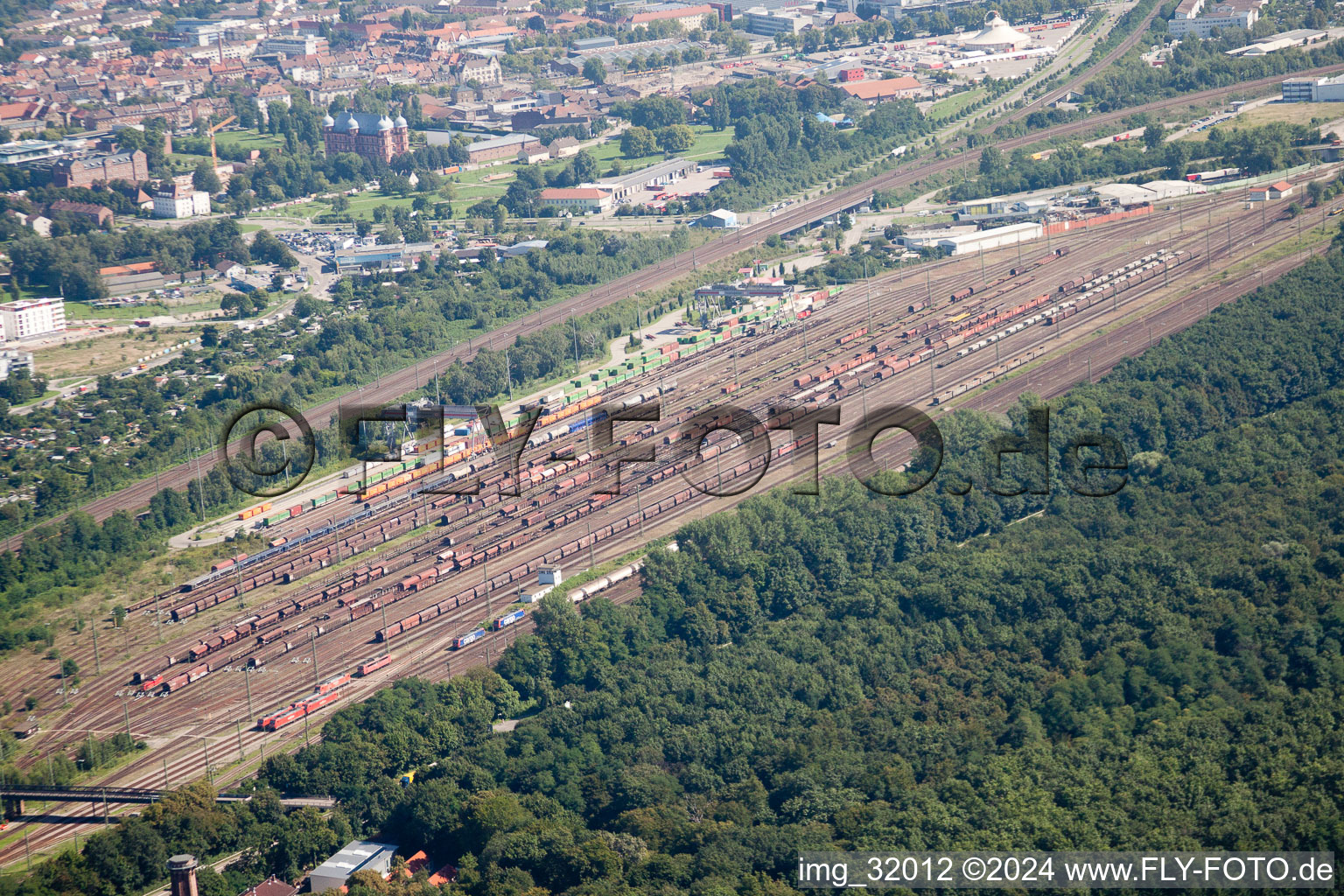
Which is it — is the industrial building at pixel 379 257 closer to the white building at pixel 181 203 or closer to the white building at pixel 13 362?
the white building at pixel 181 203

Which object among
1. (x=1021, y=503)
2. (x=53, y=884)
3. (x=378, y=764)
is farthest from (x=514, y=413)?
(x=53, y=884)

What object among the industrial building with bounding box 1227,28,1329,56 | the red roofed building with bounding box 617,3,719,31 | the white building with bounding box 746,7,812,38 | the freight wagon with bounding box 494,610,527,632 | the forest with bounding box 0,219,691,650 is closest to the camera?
the freight wagon with bounding box 494,610,527,632

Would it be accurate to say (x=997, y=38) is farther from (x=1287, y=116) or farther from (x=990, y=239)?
(x=990, y=239)

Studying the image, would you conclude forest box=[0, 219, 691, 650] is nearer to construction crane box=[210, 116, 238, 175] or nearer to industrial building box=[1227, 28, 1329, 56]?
construction crane box=[210, 116, 238, 175]

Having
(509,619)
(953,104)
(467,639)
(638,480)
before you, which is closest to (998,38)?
(953,104)

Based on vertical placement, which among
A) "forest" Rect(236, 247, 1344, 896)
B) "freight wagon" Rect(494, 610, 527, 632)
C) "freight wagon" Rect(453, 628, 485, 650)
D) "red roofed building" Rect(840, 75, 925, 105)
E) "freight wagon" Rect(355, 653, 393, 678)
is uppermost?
"red roofed building" Rect(840, 75, 925, 105)

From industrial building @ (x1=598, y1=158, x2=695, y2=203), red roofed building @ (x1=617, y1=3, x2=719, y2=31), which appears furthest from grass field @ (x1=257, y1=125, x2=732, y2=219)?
red roofed building @ (x1=617, y1=3, x2=719, y2=31)
